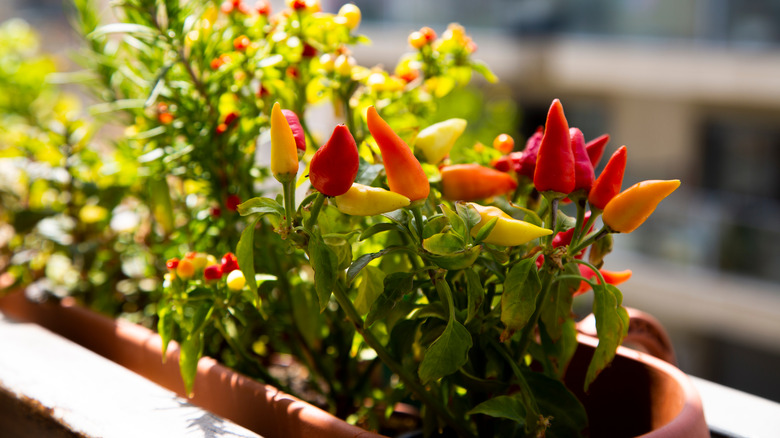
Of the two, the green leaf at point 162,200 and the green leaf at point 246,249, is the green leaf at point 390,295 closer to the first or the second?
the green leaf at point 246,249

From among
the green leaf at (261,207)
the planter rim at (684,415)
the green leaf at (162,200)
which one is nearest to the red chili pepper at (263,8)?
the green leaf at (162,200)

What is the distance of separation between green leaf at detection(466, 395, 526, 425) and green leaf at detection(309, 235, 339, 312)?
0.10m

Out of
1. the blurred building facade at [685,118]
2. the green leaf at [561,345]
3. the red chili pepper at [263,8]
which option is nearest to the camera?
the green leaf at [561,345]

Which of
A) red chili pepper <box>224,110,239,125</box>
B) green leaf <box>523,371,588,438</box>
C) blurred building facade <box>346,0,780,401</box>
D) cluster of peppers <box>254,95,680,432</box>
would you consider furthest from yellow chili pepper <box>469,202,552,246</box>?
blurred building facade <box>346,0,780,401</box>

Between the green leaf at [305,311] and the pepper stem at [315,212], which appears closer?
the pepper stem at [315,212]

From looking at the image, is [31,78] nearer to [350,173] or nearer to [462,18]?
[350,173]

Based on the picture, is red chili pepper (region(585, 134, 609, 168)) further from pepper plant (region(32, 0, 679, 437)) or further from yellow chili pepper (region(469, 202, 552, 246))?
yellow chili pepper (region(469, 202, 552, 246))

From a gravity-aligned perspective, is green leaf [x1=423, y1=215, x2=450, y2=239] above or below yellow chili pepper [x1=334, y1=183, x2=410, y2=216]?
below

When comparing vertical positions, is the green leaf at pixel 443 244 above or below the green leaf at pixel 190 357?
above

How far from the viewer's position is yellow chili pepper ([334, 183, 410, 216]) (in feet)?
1.12

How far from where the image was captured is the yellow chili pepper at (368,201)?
343 mm

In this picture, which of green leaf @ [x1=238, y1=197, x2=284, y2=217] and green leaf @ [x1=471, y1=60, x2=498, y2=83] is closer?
green leaf @ [x1=238, y1=197, x2=284, y2=217]

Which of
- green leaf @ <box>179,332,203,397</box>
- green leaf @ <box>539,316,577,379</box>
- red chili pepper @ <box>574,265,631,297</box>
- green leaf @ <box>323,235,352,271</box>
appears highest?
green leaf @ <box>323,235,352,271</box>

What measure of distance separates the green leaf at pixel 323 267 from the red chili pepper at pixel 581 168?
5.5 inches
